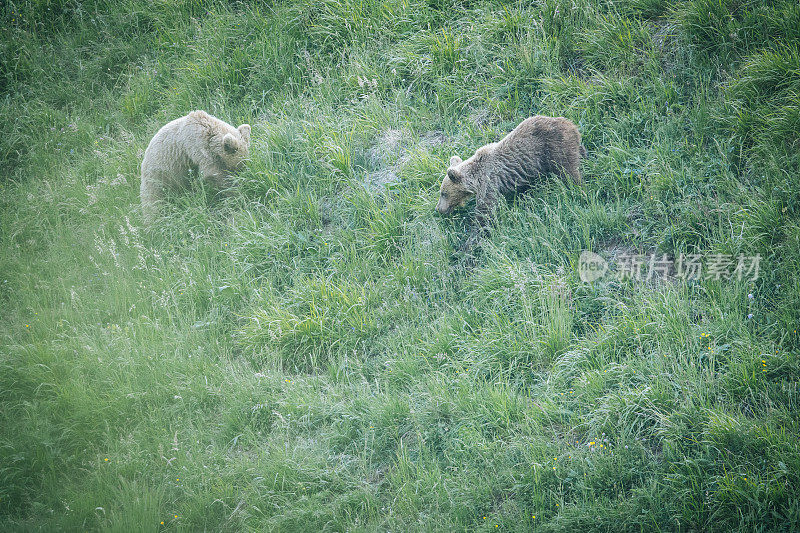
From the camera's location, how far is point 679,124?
221 inches

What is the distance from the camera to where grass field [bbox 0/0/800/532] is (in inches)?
153

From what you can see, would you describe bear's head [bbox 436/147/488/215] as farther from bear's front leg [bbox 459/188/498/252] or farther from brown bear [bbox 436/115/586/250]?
bear's front leg [bbox 459/188/498/252]

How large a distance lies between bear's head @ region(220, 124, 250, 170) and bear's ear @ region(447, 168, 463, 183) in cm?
279

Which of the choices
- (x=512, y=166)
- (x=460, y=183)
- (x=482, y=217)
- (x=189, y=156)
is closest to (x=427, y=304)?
(x=482, y=217)

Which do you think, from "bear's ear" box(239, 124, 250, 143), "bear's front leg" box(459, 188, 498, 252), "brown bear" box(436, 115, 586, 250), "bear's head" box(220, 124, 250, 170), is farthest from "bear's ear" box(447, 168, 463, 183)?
"bear's ear" box(239, 124, 250, 143)

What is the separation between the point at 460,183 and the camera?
5.85m

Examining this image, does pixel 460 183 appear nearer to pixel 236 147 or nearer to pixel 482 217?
pixel 482 217

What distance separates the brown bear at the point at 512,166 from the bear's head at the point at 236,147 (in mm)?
2722

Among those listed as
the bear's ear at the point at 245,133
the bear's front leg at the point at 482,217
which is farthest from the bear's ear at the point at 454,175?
the bear's ear at the point at 245,133

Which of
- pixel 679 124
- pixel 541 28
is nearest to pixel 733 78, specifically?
pixel 679 124

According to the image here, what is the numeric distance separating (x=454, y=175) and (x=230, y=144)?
2.88m

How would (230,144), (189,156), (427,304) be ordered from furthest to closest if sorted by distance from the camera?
1. (189,156)
2. (230,144)
3. (427,304)

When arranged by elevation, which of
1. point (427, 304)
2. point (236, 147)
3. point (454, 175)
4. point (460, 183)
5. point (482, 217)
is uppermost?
point (236, 147)

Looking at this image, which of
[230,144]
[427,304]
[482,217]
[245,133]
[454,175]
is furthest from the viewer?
[245,133]
